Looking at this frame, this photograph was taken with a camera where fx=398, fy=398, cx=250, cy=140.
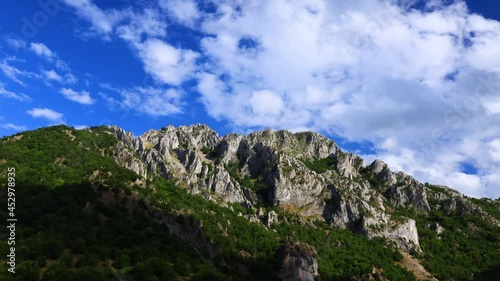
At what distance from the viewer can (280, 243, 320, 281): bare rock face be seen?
132850mm

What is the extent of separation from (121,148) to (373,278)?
349ft

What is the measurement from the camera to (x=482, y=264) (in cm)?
17512

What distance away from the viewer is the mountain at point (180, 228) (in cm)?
6656

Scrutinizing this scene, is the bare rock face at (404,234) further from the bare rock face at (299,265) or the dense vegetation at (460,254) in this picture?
the bare rock face at (299,265)

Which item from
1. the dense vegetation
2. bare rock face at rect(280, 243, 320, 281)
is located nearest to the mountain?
bare rock face at rect(280, 243, 320, 281)

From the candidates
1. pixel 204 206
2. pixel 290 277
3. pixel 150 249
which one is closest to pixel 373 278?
pixel 290 277

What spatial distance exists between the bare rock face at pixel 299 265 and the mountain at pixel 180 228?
412mm

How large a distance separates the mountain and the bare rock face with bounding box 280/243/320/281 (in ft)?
1.35

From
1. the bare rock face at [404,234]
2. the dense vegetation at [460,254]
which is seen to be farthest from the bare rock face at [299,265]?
the bare rock face at [404,234]

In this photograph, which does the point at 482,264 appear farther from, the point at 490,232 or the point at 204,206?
the point at 204,206

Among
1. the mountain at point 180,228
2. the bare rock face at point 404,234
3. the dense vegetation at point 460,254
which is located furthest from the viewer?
the bare rock face at point 404,234

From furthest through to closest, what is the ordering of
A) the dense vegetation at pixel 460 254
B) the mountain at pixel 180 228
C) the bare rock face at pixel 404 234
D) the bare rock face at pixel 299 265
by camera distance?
the bare rock face at pixel 404 234, the dense vegetation at pixel 460 254, the bare rock face at pixel 299 265, the mountain at pixel 180 228

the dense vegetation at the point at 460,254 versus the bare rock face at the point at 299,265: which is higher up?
the dense vegetation at the point at 460,254

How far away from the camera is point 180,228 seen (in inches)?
4281
